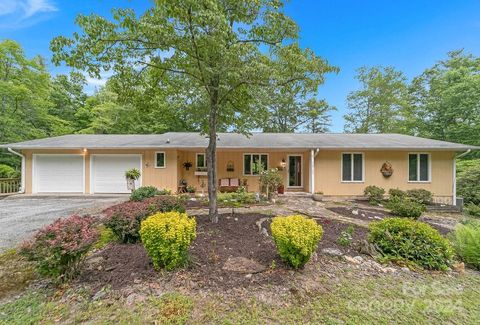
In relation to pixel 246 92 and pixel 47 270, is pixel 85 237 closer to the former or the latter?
pixel 47 270

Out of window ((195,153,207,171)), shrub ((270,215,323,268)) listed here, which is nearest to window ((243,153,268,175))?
window ((195,153,207,171))

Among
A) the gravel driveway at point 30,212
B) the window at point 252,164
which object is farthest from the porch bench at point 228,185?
the gravel driveway at point 30,212

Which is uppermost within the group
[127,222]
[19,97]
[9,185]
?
[19,97]

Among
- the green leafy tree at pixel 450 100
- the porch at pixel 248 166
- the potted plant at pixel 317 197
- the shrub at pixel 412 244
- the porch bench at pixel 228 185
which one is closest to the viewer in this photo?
the shrub at pixel 412 244

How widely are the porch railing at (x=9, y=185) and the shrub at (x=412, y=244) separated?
15750 mm

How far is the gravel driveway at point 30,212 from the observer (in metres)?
5.12

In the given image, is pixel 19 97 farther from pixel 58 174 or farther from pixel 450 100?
pixel 450 100

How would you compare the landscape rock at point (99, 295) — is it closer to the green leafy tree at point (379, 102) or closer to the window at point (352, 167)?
the window at point (352, 167)

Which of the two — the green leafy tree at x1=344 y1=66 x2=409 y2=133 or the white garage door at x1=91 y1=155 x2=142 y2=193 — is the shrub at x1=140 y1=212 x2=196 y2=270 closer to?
the white garage door at x1=91 y1=155 x2=142 y2=193

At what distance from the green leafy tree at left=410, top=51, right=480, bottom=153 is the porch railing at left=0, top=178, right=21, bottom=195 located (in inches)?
1108

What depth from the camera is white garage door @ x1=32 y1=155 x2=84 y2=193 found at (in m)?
11.1

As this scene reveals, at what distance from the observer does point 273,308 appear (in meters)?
2.44

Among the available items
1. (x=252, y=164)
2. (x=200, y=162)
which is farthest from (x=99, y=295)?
(x=252, y=164)

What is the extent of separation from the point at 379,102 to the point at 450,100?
555 cm
